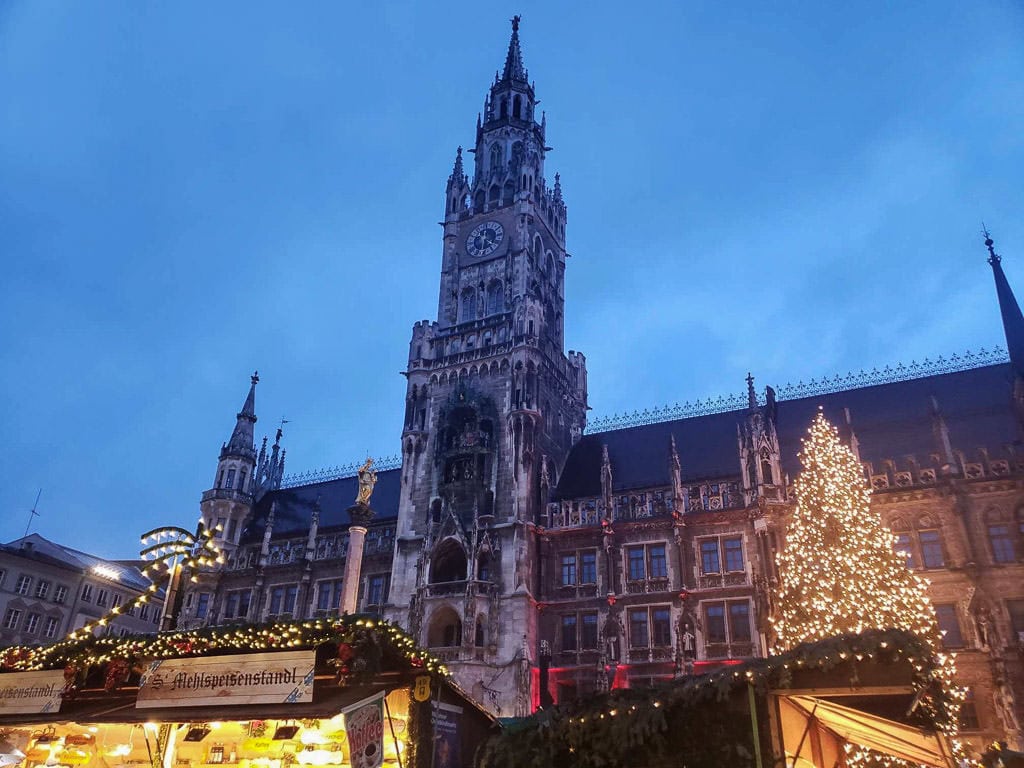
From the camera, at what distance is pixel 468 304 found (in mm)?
51375

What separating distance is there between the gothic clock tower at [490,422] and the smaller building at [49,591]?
69.3 ft

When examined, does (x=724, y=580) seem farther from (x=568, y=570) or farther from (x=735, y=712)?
(x=735, y=712)

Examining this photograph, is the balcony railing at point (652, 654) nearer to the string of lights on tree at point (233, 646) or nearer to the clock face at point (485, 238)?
the string of lights on tree at point (233, 646)

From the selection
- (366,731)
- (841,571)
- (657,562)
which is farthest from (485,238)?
(366,731)

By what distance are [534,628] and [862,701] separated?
29.0m

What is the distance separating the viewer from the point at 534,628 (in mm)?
39000

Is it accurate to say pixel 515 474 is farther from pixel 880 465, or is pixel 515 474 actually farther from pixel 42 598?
pixel 42 598

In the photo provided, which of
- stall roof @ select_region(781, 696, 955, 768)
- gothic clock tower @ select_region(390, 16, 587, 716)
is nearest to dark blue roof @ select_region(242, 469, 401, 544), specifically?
gothic clock tower @ select_region(390, 16, 587, 716)

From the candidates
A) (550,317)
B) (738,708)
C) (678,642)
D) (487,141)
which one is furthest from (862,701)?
(487,141)

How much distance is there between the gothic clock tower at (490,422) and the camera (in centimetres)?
3872

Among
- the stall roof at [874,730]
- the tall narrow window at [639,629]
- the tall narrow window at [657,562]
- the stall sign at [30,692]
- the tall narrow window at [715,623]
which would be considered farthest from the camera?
the tall narrow window at [657,562]

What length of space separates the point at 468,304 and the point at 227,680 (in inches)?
1535

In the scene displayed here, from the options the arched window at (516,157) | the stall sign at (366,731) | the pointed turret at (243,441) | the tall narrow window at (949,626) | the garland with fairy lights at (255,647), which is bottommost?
the stall sign at (366,731)

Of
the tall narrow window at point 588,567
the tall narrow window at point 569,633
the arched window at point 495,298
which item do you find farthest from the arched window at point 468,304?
the tall narrow window at point 569,633
